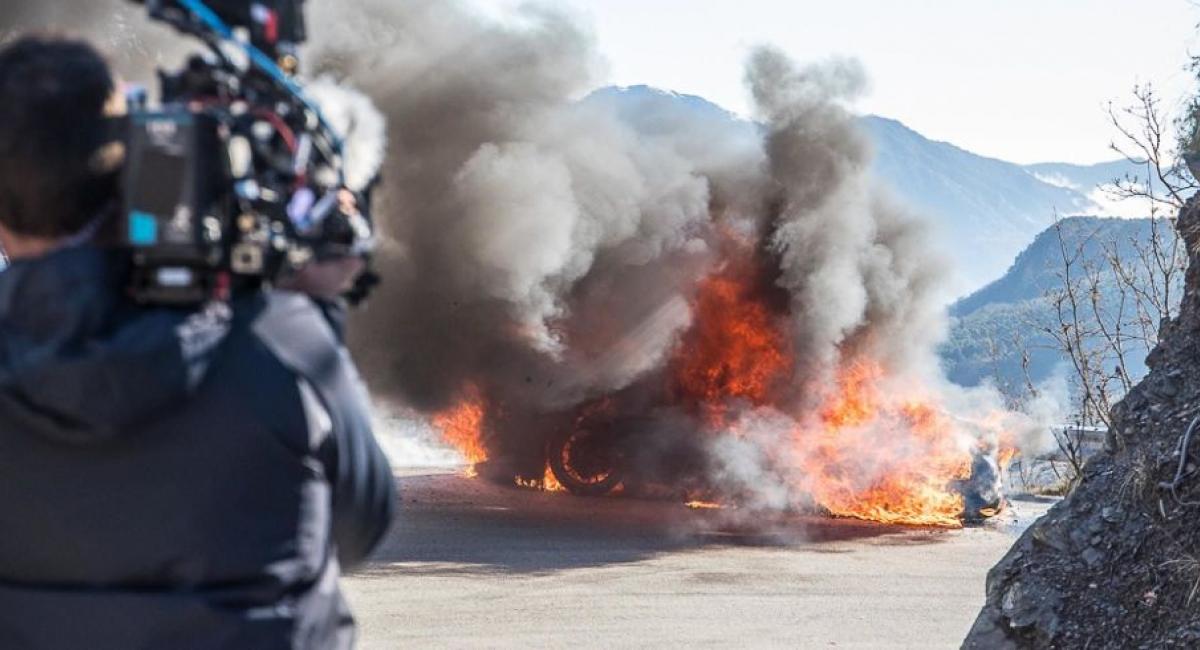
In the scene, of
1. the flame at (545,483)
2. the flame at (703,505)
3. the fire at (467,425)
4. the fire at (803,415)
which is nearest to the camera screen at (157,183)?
the fire at (803,415)

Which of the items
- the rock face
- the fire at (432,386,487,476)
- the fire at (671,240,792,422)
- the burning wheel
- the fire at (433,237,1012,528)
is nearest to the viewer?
the rock face

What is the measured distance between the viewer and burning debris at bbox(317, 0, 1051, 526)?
18.9 meters

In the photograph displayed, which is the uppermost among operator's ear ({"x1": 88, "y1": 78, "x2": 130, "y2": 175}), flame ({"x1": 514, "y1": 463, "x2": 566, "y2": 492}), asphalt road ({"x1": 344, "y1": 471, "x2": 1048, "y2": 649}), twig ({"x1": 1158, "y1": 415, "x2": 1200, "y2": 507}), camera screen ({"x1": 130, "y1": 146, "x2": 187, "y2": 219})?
operator's ear ({"x1": 88, "y1": 78, "x2": 130, "y2": 175})

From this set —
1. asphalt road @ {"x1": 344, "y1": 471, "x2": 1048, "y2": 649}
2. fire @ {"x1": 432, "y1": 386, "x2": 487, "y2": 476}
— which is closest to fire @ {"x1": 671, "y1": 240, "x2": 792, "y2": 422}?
asphalt road @ {"x1": 344, "y1": 471, "x2": 1048, "y2": 649}

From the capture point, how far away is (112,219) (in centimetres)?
175

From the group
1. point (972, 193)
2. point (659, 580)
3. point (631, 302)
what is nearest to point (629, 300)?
point (631, 302)

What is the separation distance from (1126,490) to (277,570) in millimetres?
5793

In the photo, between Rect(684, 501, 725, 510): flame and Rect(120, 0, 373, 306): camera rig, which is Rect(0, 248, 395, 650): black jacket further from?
Rect(684, 501, 725, 510): flame

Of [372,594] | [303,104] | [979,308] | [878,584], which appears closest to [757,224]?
[878,584]

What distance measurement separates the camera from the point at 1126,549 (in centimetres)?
629

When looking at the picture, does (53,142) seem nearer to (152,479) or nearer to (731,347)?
(152,479)

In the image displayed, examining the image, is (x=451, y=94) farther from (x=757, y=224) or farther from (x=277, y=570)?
(x=277, y=570)

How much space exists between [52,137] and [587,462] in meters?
18.1

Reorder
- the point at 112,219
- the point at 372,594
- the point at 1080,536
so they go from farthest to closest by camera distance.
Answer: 1. the point at 372,594
2. the point at 1080,536
3. the point at 112,219
